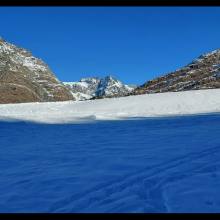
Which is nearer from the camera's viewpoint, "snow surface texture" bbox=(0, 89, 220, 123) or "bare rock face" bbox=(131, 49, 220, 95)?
"snow surface texture" bbox=(0, 89, 220, 123)

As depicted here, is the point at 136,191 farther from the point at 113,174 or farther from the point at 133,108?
the point at 133,108

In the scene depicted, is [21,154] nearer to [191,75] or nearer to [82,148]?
[82,148]

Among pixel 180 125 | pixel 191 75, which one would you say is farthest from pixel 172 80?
pixel 180 125

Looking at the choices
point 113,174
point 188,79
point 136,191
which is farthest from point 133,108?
point 188,79

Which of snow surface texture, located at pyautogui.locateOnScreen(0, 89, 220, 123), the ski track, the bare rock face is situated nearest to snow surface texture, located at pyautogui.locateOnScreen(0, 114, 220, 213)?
the ski track

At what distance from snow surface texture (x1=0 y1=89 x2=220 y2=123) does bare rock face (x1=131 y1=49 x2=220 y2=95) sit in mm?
118641

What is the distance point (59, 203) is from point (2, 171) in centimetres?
232

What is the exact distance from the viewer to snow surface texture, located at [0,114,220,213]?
15.4 ft

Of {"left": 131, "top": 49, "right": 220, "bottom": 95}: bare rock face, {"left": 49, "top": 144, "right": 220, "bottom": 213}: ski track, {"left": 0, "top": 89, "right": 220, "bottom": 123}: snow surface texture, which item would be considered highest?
{"left": 131, "top": 49, "right": 220, "bottom": 95}: bare rock face

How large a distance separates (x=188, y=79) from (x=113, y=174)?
171m

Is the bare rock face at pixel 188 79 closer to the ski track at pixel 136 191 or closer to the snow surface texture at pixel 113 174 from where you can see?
the snow surface texture at pixel 113 174

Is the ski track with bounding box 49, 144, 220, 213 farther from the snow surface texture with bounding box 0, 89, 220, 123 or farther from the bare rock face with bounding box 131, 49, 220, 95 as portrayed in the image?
the bare rock face with bounding box 131, 49, 220, 95

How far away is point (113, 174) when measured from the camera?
20.2ft
